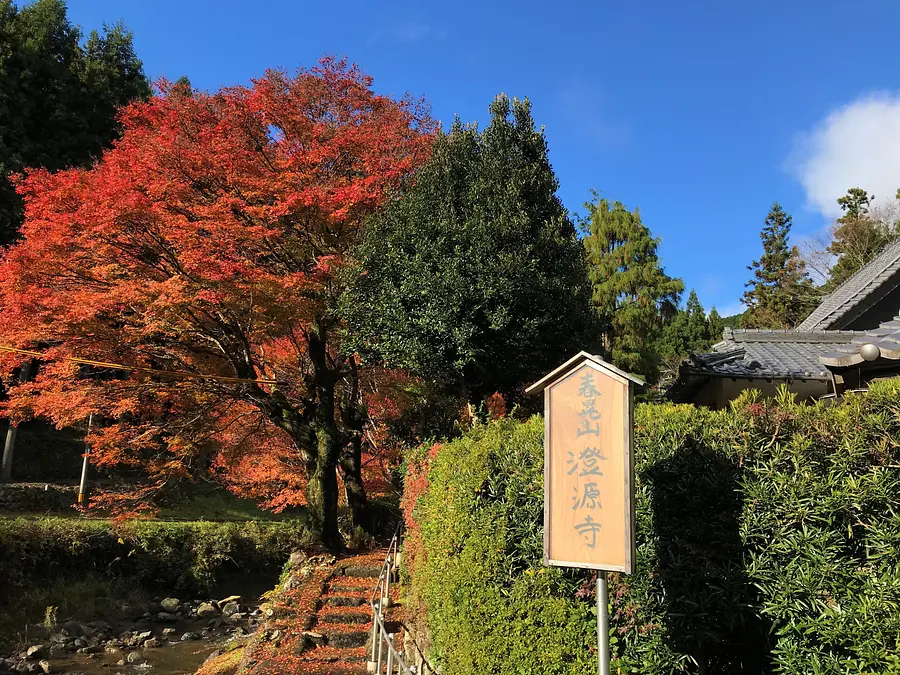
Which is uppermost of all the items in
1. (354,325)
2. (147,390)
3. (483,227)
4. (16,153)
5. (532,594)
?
(16,153)

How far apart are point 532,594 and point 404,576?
5732 millimetres

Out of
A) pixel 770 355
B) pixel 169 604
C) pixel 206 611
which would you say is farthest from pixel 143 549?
pixel 770 355

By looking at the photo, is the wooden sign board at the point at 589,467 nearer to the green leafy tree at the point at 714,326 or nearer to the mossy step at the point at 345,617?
the mossy step at the point at 345,617

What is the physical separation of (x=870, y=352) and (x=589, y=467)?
3.54 meters

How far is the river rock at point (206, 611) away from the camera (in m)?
15.2

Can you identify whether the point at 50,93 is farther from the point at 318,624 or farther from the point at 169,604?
the point at 318,624

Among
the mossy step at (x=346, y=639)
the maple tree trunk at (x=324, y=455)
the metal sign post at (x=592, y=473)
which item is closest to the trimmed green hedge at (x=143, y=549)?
the maple tree trunk at (x=324, y=455)

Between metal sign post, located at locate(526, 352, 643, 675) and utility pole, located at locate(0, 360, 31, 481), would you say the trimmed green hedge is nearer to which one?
utility pole, located at locate(0, 360, 31, 481)

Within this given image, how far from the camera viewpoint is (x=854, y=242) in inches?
1069

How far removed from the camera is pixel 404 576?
972cm

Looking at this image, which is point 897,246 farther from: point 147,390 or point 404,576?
point 147,390

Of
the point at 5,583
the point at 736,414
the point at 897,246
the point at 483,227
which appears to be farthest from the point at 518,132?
the point at 5,583

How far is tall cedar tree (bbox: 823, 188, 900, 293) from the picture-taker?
26344 mm

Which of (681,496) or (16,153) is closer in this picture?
(681,496)
